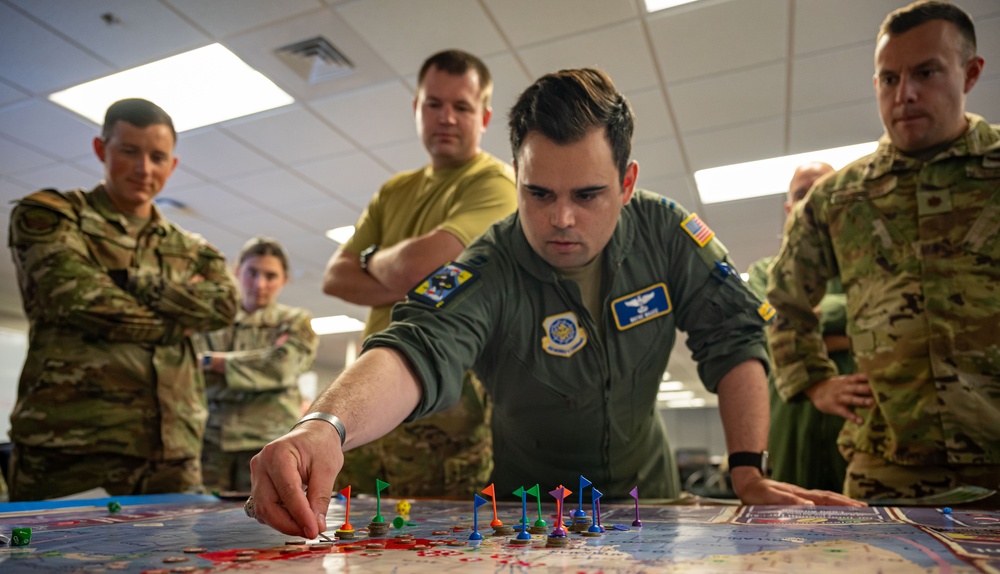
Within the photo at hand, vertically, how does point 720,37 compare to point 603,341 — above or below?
above

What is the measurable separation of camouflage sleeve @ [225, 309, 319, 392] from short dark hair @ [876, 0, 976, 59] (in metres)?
2.68

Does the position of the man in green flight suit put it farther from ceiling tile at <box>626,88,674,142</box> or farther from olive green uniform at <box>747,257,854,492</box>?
ceiling tile at <box>626,88,674,142</box>

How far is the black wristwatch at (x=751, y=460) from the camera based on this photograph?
131 cm

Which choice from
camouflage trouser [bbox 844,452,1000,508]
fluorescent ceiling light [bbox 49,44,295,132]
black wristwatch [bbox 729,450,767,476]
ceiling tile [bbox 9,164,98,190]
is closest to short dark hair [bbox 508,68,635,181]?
black wristwatch [bbox 729,450,767,476]

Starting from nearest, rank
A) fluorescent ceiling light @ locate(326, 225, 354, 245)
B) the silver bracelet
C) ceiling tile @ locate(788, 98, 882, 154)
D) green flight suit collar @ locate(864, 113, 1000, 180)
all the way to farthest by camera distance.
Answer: the silver bracelet → green flight suit collar @ locate(864, 113, 1000, 180) → ceiling tile @ locate(788, 98, 882, 154) → fluorescent ceiling light @ locate(326, 225, 354, 245)

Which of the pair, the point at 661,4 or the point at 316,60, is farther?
the point at 316,60

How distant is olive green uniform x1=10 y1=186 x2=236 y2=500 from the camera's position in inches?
69.0

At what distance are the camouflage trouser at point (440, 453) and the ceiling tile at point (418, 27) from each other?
218cm

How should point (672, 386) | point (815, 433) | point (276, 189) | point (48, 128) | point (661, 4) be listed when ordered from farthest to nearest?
1. point (672, 386)
2. point (276, 189)
3. point (48, 128)
4. point (661, 4)
5. point (815, 433)

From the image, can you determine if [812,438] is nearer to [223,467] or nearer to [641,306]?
[641,306]

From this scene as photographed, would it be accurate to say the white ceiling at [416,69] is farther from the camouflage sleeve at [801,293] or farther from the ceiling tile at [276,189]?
the camouflage sleeve at [801,293]

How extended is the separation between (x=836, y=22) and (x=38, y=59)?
421 centimetres

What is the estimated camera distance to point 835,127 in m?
4.32

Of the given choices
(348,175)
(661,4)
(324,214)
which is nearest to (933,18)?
(661,4)
